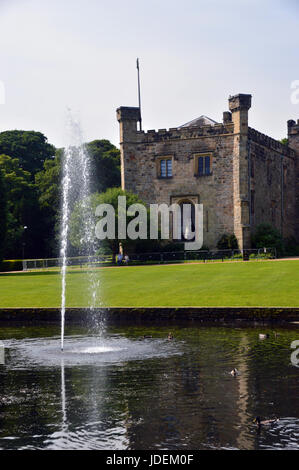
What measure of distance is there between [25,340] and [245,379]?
288 inches

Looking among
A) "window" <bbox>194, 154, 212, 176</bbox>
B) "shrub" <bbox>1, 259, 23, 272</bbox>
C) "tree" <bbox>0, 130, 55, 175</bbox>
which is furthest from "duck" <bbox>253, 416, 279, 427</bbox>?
"tree" <bbox>0, 130, 55, 175</bbox>

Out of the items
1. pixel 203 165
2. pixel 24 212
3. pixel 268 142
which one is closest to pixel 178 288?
pixel 203 165

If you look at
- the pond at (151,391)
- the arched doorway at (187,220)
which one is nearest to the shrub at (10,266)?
the arched doorway at (187,220)

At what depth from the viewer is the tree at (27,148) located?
244 feet

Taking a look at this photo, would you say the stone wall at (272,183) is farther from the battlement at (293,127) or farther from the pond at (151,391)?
the pond at (151,391)

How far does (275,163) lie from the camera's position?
56.2 m

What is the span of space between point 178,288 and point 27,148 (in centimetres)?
5489

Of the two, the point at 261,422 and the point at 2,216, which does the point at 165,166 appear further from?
the point at 261,422

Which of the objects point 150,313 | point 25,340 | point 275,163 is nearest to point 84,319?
point 150,313

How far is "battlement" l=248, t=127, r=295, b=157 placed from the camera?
50.2m

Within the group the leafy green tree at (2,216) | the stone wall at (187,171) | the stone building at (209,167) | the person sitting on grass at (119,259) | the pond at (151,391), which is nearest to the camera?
the pond at (151,391)

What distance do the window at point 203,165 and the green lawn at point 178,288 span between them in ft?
63.9
